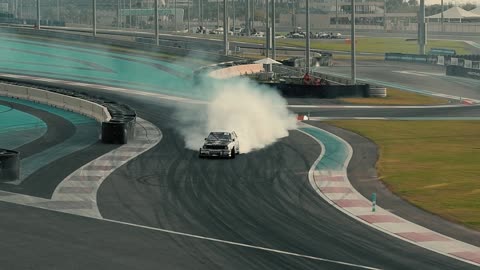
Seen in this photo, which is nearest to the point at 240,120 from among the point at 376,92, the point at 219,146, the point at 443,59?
the point at 219,146

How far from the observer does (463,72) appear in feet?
354

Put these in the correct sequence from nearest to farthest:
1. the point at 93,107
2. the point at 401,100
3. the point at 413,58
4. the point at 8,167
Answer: the point at 8,167
the point at 93,107
the point at 401,100
the point at 413,58

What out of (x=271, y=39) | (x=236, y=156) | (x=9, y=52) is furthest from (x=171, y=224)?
(x=9, y=52)

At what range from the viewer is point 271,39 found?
98.5 m

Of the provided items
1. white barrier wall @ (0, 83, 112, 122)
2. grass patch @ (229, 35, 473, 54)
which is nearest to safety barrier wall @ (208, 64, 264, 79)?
white barrier wall @ (0, 83, 112, 122)

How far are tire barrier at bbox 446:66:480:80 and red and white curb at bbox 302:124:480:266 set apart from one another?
223 ft

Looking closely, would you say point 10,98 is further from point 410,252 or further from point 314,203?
point 410,252

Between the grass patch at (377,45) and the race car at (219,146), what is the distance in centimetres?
11526

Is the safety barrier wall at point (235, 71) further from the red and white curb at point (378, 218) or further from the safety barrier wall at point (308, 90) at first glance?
the red and white curb at point (378, 218)

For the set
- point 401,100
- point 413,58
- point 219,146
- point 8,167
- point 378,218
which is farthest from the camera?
point 413,58

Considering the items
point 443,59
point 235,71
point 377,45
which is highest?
point 377,45

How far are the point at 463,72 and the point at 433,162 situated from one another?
66.9 meters

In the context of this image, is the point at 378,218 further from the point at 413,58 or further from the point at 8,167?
the point at 413,58

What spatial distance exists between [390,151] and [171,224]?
21065 millimetres
